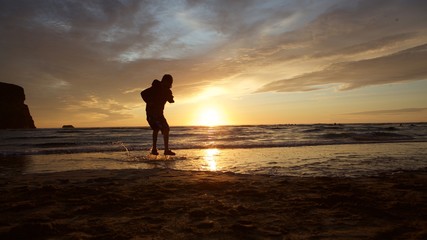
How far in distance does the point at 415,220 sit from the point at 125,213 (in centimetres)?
266

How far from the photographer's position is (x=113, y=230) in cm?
250

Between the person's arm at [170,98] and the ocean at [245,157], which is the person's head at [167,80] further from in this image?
the ocean at [245,157]

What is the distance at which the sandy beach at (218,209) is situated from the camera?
2.44 meters

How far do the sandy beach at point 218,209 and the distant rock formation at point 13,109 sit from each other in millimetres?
86320

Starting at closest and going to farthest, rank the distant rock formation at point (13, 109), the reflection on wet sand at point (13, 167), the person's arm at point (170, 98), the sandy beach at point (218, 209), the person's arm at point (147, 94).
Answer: the sandy beach at point (218, 209) → the reflection on wet sand at point (13, 167) → the person's arm at point (147, 94) → the person's arm at point (170, 98) → the distant rock formation at point (13, 109)

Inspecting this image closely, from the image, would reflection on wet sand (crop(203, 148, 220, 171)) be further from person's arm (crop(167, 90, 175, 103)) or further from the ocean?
person's arm (crop(167, 90, 175, 103))

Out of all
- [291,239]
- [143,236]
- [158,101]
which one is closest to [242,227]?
[291,239]

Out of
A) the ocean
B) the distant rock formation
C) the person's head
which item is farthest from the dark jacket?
the distant rock formation

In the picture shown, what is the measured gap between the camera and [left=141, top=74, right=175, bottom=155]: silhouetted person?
950 centimetres

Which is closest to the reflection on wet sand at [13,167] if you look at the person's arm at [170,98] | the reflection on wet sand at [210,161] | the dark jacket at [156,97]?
the dark jacket at [156,97]

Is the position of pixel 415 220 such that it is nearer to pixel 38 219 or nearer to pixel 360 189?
pixel 360 189

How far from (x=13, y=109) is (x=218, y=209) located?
92567 mm

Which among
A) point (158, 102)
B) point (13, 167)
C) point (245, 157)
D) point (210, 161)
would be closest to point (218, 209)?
point (210, 161)

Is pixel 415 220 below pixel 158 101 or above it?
below
